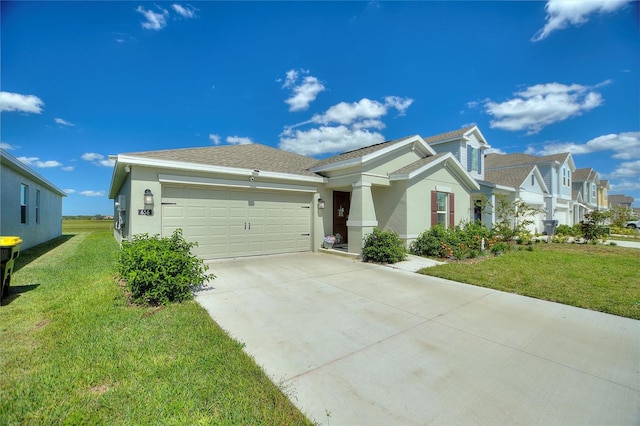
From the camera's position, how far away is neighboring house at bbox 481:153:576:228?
2164 cm

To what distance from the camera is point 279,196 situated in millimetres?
9648

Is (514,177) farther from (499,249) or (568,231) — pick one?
(499,249)

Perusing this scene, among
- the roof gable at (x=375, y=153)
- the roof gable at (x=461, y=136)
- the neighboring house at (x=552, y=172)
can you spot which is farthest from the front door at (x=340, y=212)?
the neighboring house at (x=552, y=172)

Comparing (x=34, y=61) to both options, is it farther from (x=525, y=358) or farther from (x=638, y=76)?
(x=638, y=76)

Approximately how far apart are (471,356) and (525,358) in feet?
2.00

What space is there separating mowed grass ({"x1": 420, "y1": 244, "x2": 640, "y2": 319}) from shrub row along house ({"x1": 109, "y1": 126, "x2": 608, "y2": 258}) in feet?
8.98

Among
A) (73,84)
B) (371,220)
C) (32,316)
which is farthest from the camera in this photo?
(73,84)

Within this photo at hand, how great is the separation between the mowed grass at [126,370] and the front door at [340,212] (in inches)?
294

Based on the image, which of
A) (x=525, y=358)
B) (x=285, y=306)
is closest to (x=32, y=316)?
(x=285, y=306)

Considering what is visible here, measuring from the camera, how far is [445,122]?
18.4 meters

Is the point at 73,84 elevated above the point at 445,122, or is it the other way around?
the point at 445,122

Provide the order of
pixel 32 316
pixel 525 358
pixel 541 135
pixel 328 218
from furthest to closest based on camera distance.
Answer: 1. pixel 541 135
2. pixel 328 218
3. pixel 32 316
4. pixel 525 358

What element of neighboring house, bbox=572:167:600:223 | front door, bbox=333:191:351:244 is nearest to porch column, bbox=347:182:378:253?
front door, bbox=333:191:351:244

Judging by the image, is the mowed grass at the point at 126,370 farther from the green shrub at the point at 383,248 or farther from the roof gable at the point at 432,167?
the roof gable at the point at 432,167
